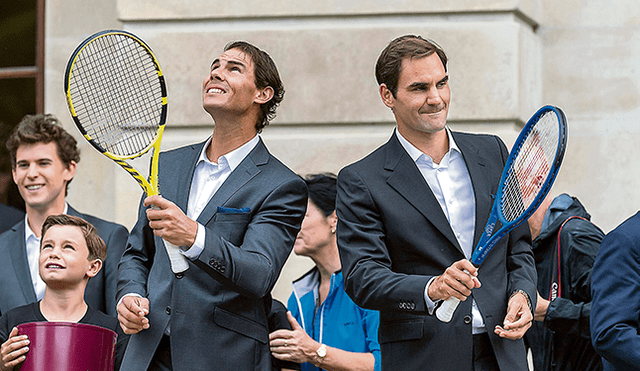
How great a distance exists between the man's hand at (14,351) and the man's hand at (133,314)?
1.55 feet

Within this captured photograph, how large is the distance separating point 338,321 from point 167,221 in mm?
1504

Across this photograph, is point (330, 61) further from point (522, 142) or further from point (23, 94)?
point (522, 142)

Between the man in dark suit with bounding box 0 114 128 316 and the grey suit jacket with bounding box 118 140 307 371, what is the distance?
0.83 m

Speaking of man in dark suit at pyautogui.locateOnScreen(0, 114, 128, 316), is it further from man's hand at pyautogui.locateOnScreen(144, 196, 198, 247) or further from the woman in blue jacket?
man's hand at pyautogui.locateOnScreen(144, 196, 198, 247)

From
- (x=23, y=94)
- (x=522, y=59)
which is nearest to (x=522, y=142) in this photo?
(x=522, y=59)

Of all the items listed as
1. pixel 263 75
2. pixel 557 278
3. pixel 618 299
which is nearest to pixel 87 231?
pixel 263 75

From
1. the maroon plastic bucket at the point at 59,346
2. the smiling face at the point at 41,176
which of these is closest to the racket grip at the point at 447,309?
the maroon plastic bucket at the point at 59,346

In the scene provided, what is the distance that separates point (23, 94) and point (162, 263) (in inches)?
120

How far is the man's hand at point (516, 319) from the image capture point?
347 centimetres

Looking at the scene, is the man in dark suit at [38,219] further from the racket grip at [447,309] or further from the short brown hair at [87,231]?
the racket grip at [447,309]

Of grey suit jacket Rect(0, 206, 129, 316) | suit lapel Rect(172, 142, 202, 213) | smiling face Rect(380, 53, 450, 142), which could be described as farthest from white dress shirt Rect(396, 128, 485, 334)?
grey suit jacket Rect(0, 206, 129, 316)

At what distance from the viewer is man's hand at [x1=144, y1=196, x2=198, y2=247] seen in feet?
11.2

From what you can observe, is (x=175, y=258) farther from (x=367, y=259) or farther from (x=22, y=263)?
(x=22, y=263)

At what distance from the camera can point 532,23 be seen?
605cm
